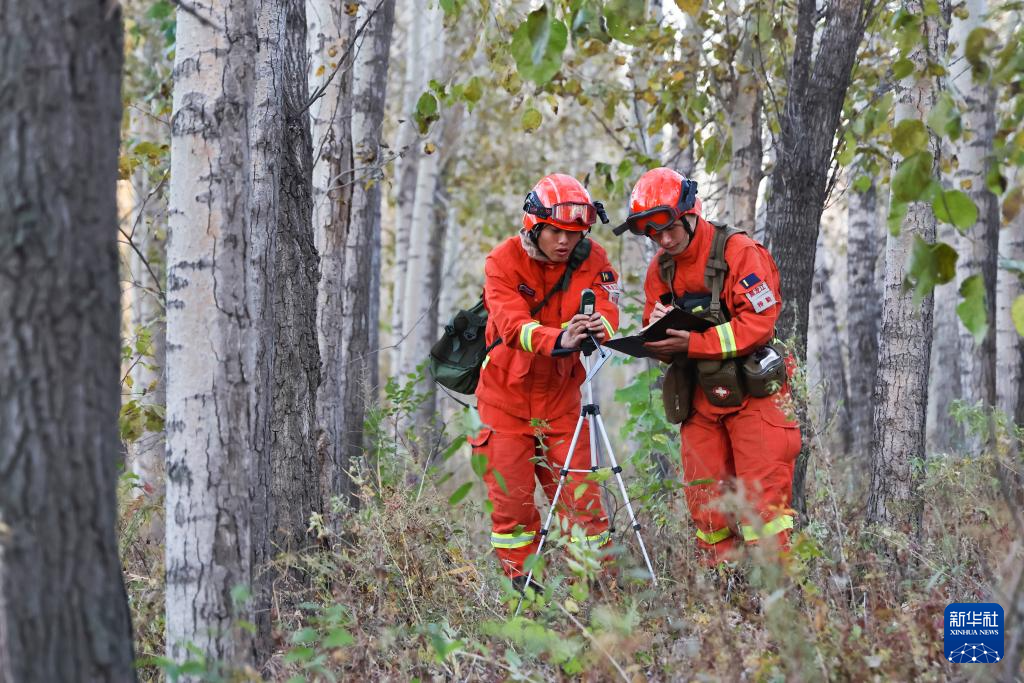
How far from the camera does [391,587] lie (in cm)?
478

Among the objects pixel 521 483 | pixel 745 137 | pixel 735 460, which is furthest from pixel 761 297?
pixel 745 137

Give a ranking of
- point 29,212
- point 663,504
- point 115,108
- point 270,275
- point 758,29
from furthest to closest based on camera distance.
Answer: point 758,29
point 663,504
point 270,275
point 115,108
point 29,212

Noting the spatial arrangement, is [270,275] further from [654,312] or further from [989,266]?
[989,266]

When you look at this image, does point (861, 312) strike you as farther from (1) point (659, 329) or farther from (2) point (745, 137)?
(1) point (659, 329)

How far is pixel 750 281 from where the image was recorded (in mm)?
Result: 5098

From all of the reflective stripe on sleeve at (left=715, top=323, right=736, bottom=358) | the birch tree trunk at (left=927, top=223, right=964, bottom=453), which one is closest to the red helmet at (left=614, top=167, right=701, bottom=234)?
the reflective stripe on sleeve at (left=715, top=323, right=736, bottom=358)

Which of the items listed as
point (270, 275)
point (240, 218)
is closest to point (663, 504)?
point (270, 275)

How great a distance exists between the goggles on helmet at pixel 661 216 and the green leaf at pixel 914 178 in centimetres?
234

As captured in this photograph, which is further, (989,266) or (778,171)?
(989,266)

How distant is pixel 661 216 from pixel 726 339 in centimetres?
74

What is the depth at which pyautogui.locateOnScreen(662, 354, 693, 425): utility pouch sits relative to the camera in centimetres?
545

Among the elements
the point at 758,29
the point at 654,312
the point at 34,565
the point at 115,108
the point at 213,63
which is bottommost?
the point at 34,565

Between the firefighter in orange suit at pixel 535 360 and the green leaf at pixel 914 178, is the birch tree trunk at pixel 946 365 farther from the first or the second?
the green leaf at pixel 914 178

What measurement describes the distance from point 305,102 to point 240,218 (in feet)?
6.62
